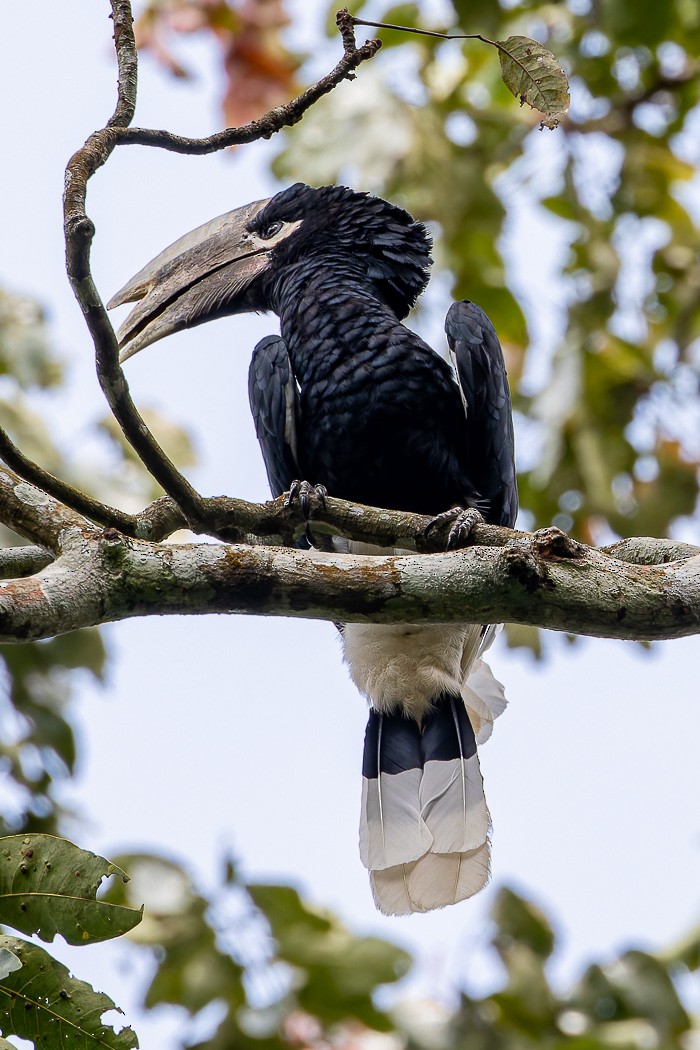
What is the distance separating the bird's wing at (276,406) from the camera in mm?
3473

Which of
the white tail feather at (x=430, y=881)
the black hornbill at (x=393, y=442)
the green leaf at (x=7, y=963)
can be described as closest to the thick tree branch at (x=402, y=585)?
the green leaf at (x=7, y=963)

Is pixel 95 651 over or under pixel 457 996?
over

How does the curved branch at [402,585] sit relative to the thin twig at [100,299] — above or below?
below

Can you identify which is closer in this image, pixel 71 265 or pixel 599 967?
pixel 71 265

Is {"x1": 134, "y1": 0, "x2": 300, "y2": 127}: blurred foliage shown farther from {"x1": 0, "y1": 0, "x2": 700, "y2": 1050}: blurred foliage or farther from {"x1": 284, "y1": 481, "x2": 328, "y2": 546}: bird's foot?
{"x1": 284, "y1": 481, "x2": 328, "y2": 546}: bird's foot

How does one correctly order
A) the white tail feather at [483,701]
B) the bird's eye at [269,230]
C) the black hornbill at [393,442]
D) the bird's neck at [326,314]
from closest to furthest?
1. the black hornbill at [393,442]
2. the bird's neck at [326,314]
3. the white tail feather at [483,701]
4. the bird's eye at [269,230]

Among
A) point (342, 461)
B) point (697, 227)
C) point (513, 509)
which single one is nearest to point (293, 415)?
point (342, 461)

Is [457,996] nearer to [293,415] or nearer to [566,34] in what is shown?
[293,415]

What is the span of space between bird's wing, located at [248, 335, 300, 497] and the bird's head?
0.35m

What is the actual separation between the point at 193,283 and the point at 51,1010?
2616mm

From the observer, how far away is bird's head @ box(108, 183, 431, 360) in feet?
12.4

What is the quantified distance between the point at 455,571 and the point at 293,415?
1345mm

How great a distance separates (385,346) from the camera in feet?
11.1

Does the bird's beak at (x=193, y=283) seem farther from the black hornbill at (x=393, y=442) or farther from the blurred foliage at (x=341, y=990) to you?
the blurred foliage at (x=341, y=990)
